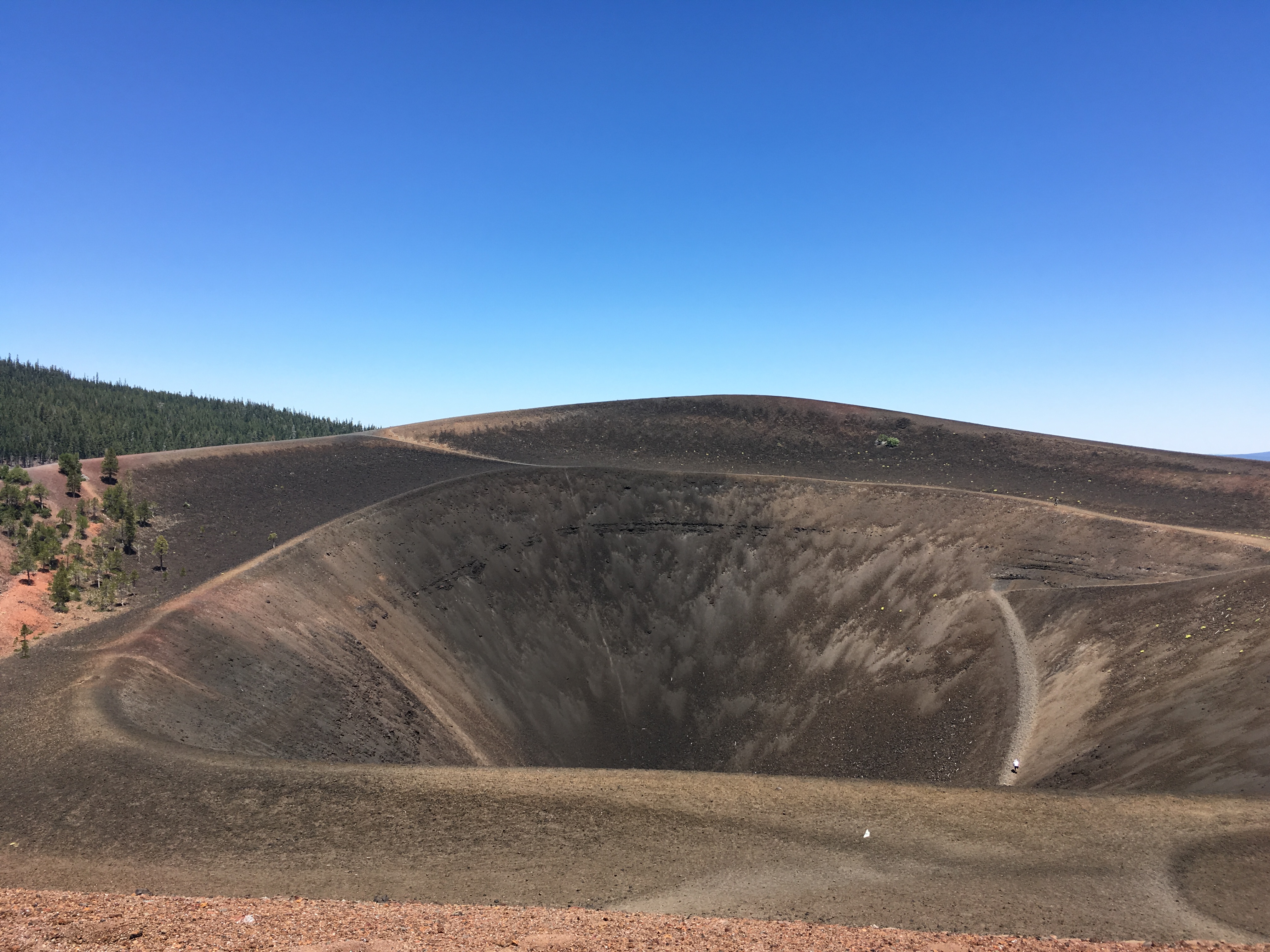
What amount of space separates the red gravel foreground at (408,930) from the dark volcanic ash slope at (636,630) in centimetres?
1148

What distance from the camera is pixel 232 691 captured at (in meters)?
25.5

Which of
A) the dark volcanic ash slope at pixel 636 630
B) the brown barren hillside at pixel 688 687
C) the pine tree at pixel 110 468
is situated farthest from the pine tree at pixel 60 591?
the pine tree at pixel 110 468

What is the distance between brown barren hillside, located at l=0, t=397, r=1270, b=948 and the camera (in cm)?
1453

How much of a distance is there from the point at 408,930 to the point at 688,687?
30124mm

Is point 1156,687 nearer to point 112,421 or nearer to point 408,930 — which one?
point 408,930

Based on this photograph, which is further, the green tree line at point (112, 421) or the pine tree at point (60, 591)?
the green tree line at point (112, 421)

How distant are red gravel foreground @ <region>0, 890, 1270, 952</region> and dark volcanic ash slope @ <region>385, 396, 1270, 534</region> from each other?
142ft

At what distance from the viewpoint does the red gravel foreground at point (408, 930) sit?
10.2 m

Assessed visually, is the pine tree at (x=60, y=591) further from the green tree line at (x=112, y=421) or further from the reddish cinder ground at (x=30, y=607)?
the green tree line at (x=112, y=421)

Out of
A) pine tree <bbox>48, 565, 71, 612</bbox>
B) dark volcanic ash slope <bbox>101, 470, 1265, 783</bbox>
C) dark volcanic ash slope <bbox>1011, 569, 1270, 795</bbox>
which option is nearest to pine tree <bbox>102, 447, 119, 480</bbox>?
dark volcanic ash slope <bbox>101, 470, 1265, 783</bbox>

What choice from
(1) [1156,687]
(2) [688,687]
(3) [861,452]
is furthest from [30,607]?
(3) [861,452]

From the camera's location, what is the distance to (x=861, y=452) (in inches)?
2630

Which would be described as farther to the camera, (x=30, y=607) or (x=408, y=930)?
(x=30, y=607)

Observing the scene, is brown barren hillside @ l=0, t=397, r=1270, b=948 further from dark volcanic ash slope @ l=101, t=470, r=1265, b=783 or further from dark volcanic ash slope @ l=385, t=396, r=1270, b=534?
dark volcanic ash slope @ l=385, t=396, r=1270, b=534
